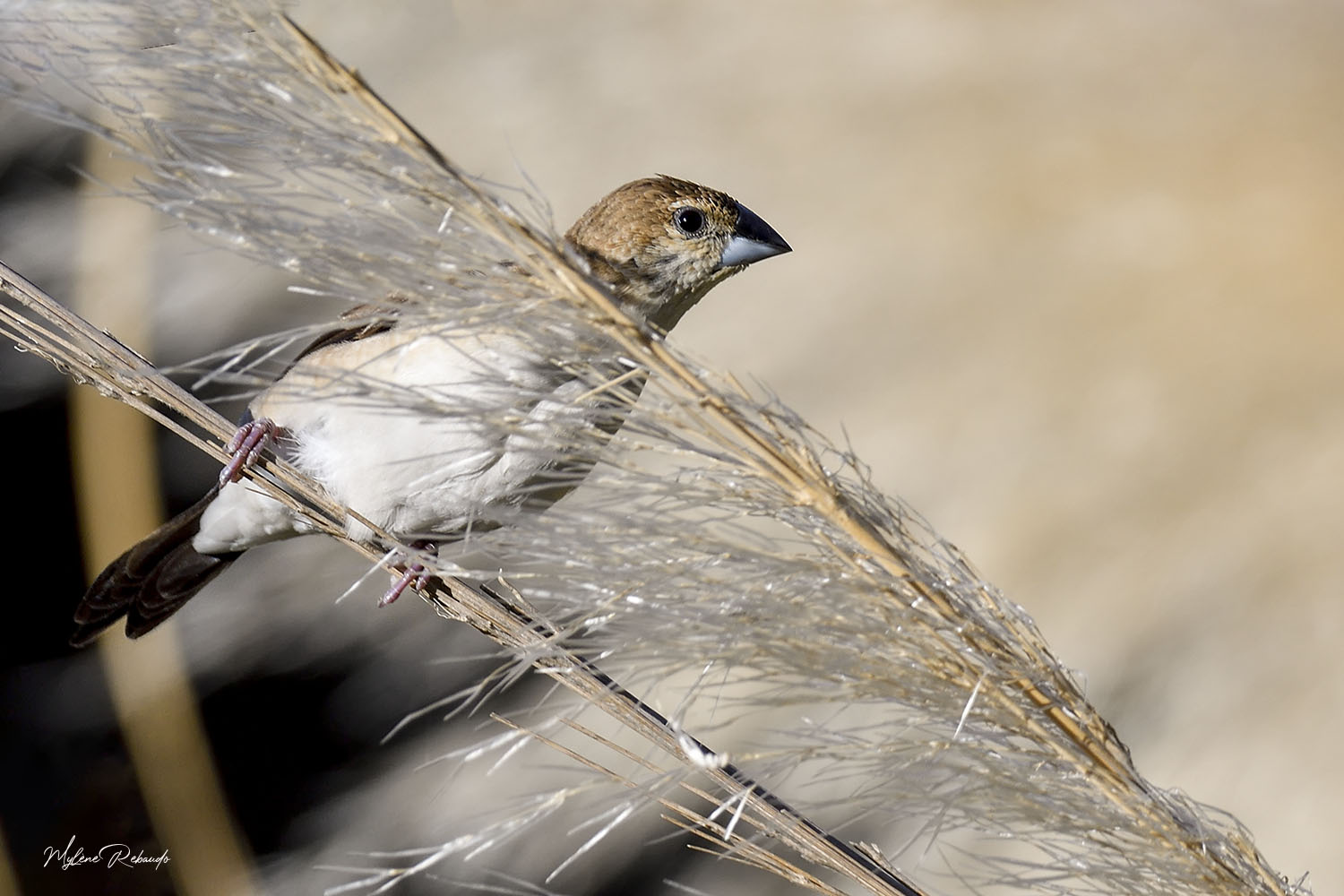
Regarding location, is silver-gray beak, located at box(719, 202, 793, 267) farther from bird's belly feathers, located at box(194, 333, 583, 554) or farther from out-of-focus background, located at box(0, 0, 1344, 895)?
bird's belly feathers, located at box(194, 333, 583, 554)

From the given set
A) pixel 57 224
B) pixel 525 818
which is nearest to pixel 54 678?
pixel 57 224

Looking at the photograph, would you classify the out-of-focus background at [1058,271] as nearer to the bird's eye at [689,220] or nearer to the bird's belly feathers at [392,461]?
the bird's eye at [689,220]

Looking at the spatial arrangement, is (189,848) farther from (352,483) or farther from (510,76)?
(510,76)

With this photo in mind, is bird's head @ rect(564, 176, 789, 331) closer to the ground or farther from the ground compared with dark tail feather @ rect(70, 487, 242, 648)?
farther from the ground

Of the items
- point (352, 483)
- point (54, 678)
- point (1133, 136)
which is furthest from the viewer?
point (54, 678)

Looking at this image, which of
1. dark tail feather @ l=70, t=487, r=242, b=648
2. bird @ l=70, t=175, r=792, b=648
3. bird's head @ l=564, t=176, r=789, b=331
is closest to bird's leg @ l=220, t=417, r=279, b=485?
bird @ l=70, t=175, r=792, b=648

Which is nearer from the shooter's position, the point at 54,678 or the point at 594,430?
the point at 594,430

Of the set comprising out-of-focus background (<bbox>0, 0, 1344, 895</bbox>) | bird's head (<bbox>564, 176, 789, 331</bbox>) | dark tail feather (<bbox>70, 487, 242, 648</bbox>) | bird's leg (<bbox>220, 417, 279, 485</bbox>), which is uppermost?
out-of-focus background (<bbox>0, 0, 1344, 895</bbox>)

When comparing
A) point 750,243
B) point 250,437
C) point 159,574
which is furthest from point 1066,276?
point 159,574
